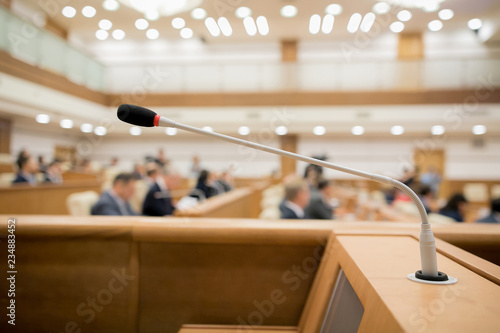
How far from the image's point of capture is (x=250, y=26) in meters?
10.8

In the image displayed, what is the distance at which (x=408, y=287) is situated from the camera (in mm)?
801

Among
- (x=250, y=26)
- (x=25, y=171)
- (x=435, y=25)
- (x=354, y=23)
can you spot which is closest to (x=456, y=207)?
(x=25, y=171)

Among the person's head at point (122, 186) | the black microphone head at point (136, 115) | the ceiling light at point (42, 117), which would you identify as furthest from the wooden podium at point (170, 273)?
the ceiling light at point (42, 117)

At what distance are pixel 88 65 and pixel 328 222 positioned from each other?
1107 centimetres

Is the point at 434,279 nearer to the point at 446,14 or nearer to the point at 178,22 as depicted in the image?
the point at 178,22

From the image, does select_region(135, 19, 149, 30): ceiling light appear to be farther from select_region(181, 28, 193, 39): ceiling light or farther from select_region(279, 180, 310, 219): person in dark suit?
select_region(279, 180, 310, 219): person in dark suit

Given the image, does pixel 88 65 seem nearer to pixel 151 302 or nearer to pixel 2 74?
pixel 2 74

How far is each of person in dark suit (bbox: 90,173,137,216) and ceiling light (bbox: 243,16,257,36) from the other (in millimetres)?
6983

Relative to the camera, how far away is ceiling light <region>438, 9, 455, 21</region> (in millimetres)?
9609

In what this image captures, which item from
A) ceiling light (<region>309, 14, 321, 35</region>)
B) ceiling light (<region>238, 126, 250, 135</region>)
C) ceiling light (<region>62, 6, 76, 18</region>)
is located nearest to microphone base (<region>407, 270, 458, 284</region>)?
ceiling light (<region>62, 6, 76, 18</region>)

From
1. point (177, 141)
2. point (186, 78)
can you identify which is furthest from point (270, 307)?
point (177, 141)

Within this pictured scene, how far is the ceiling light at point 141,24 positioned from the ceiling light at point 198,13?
4.19 ft

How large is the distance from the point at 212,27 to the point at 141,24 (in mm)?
2458

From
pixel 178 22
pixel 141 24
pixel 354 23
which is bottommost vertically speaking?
pixel 141 24
